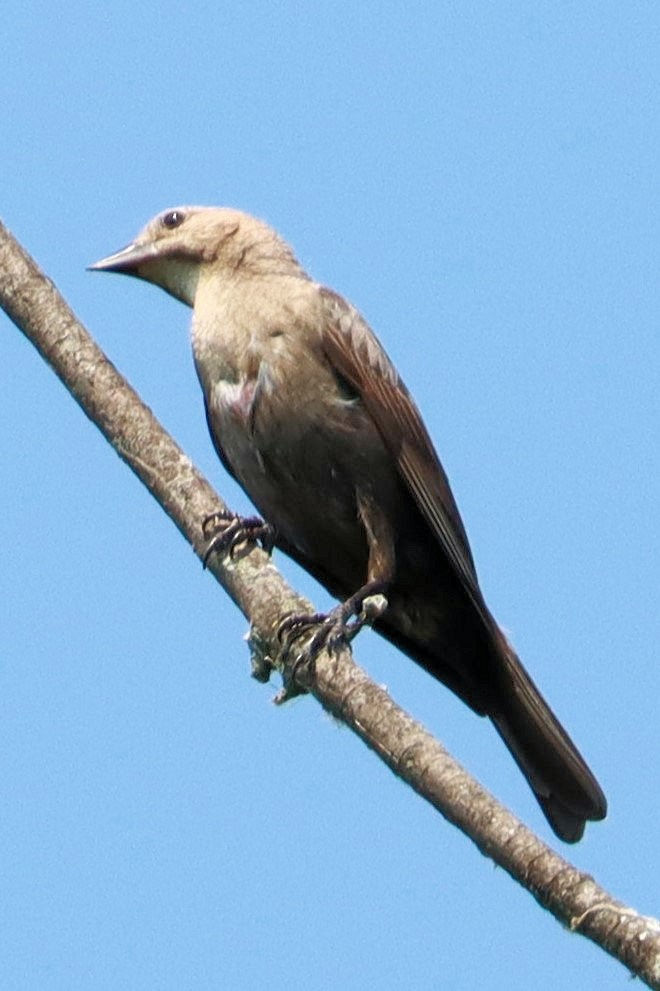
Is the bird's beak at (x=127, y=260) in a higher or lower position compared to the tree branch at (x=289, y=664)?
higher

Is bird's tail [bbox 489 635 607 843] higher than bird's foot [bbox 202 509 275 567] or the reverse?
higher

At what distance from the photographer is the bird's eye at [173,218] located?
27.6ft

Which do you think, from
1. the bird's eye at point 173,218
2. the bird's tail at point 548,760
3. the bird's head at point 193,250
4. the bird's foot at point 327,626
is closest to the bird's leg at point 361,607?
the bird's foot at point 327,626

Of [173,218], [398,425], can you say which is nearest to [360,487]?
[398,425]

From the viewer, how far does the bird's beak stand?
27.0 feet

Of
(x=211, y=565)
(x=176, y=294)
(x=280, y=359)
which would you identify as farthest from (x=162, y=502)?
(x=176, y=294)

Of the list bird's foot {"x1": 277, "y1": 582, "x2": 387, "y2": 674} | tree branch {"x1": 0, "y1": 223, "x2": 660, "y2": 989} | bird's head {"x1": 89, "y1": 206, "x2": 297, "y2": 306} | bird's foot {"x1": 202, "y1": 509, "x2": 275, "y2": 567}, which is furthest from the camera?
bird's head {"x1": 89, "y1": 206, "x2": 297, "y2": 306}

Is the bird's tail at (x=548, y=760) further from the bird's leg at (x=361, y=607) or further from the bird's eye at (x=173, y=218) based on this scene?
the bird's eye at (x=173, y=218)

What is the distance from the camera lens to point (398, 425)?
753 centimetres

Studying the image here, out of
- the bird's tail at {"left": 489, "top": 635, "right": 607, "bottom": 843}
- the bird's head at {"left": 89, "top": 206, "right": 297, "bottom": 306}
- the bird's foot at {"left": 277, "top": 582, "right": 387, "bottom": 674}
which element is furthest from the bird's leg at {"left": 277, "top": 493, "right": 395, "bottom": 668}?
the bird's head at {"left": 89, "top": 206, "right": 297, "bottom": 306}

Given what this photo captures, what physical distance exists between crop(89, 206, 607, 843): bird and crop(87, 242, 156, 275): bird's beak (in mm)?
552

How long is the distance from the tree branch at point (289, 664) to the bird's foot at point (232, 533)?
2.2 inches

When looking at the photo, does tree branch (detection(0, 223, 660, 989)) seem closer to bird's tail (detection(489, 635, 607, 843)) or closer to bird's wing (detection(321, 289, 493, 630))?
bird's wing (detection(321, 289, 493, 630))

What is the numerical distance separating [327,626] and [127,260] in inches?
103
